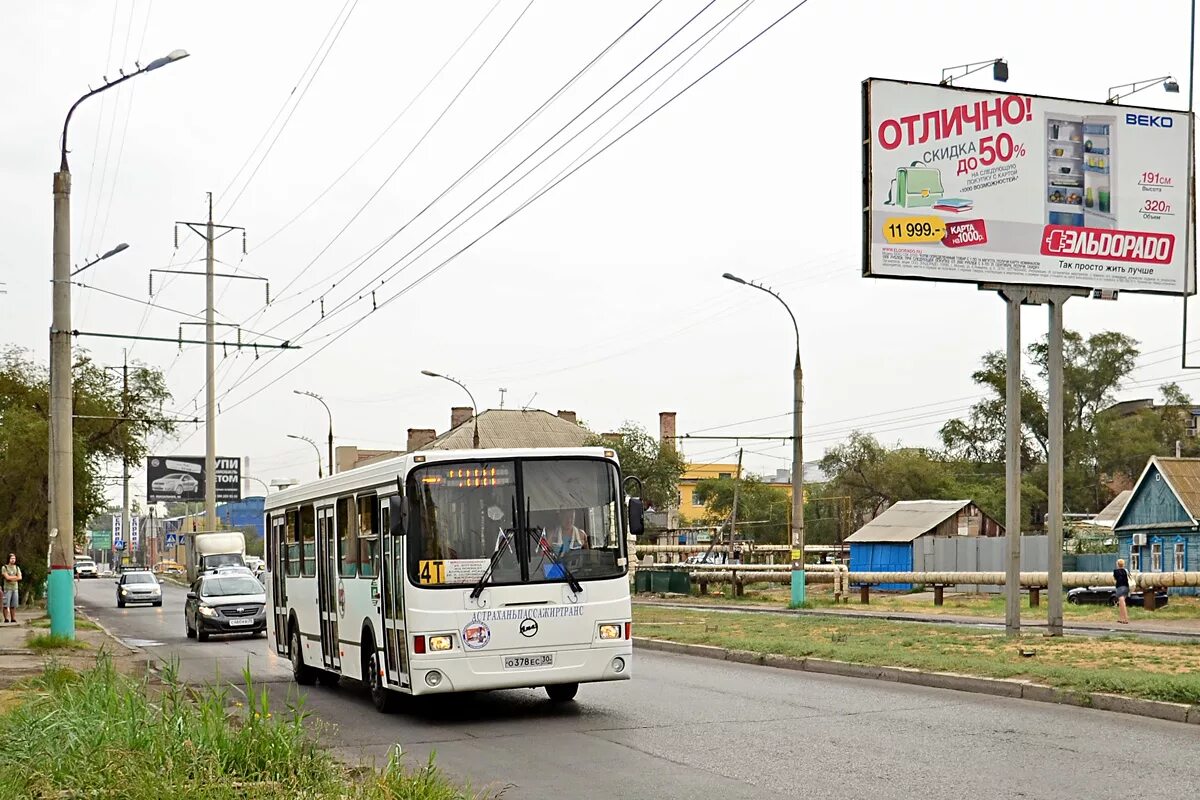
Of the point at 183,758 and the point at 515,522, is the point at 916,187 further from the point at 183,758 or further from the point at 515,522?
the point at 183,758

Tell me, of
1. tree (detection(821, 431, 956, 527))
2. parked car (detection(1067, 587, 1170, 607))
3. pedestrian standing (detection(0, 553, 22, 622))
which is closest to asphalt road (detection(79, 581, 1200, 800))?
pedestrian standing (detection(0, 553, 22, 622))

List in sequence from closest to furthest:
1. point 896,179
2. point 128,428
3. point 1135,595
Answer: point 896,179
point 1135,595
point 128,428

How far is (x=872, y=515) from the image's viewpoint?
100 m

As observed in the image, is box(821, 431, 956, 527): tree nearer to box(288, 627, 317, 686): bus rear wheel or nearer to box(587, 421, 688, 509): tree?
box(587, 421, 688, 509): tree

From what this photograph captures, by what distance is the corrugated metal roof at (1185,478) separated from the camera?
47.4 m

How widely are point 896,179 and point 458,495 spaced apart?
40.5 feet

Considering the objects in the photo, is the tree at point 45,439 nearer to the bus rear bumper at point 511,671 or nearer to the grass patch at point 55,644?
the grass patch at point 55,644

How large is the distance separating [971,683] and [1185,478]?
36143 mm

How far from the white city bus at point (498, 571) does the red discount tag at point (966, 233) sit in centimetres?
1126

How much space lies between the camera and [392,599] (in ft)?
46.8

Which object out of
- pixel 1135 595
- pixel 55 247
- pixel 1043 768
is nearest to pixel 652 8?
pixel 1043 768

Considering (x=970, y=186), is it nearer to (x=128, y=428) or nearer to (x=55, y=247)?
(x=55, y=247)

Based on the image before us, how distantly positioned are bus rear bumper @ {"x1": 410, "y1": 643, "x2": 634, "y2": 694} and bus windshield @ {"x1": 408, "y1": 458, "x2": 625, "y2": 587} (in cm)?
74

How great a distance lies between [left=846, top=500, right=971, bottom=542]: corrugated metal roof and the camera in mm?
63000
